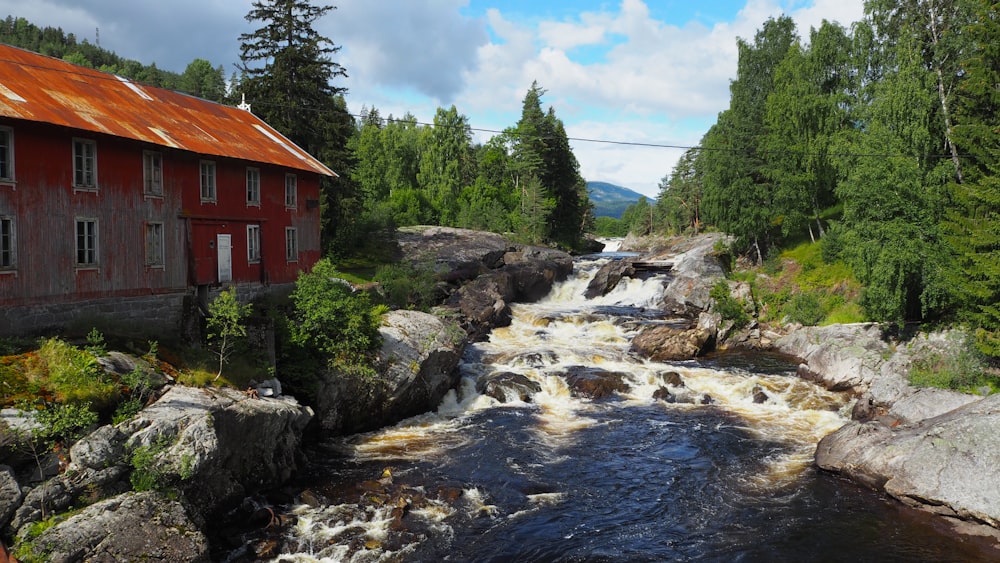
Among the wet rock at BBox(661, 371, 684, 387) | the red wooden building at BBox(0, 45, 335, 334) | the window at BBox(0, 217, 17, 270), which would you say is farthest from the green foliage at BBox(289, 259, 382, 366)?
the wet rock at BBox(661, 371, 684, 387)

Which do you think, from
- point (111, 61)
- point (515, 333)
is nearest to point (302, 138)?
point (515, 333)

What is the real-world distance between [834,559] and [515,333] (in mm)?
24146

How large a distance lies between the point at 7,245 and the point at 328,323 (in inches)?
375

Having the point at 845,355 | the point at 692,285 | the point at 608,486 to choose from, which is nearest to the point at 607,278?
the point at 692,285

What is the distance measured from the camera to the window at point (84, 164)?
60.2 feet

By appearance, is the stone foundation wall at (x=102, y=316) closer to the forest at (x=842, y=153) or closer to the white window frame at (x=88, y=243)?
the white window frame at (x=88, y=243)

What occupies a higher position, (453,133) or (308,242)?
(453,133)

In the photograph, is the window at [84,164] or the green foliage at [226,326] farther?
the green foliage at [226,326]

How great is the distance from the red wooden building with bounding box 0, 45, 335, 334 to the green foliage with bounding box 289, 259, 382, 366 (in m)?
3.52

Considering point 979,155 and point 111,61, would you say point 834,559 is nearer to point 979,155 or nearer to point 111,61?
point 979,155

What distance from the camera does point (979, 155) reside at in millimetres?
25000

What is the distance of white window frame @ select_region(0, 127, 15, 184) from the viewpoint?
655 inches

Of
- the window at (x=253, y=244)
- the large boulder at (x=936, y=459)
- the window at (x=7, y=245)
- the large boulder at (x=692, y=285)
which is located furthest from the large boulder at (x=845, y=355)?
the window at (x=7, y=245)

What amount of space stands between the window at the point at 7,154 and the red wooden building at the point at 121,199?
3cm
